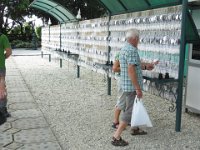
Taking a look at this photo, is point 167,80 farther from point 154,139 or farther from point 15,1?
point 15,1

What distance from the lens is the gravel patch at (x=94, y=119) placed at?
4879mm

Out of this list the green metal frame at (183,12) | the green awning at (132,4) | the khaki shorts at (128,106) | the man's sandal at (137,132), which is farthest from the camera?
the green awning at (132,4)

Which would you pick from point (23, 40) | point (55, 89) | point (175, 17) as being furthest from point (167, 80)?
point (23, 40)

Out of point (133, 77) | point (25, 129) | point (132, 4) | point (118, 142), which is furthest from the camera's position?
point (132, 4)

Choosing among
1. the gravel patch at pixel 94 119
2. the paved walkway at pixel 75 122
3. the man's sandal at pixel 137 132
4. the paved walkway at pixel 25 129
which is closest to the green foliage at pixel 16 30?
the gravel patch at pixel 94 119

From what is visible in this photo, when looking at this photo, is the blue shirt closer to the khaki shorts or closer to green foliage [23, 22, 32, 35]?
the khaki shorts

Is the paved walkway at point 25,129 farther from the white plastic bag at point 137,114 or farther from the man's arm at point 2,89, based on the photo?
the white plastic bag at point 137,114

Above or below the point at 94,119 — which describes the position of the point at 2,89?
above

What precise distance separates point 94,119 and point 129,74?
192cm

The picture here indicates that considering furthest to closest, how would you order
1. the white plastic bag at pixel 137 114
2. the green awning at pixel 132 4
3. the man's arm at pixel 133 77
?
the green awning at pixel 132 4
the white plastic bag at pixel 137 114
the man's arm at pixel 133 77

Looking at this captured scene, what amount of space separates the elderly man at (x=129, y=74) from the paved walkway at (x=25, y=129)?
1054 mm

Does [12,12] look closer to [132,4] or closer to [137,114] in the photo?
[132,4]

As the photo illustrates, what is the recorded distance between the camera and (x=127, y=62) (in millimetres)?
4621

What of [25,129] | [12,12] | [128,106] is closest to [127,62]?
[128,106]
